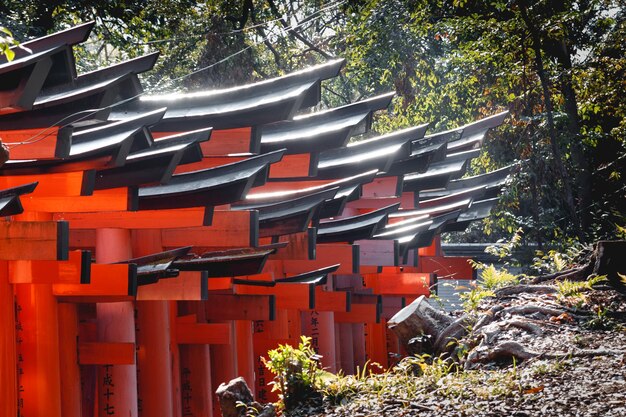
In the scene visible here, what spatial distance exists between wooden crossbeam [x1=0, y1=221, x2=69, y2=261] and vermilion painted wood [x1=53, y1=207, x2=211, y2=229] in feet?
4.84

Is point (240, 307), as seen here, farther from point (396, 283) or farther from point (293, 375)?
point (396, 283)

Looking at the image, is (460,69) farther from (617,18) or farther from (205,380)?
(205,380)

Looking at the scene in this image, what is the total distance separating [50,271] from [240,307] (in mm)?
3277

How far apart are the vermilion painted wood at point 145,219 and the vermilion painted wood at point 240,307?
6.82 feet

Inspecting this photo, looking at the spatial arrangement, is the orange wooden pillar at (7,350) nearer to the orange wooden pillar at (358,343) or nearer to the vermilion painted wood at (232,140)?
the vermilion painted wood at (232,140)

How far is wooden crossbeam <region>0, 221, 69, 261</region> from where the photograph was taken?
27.6ft

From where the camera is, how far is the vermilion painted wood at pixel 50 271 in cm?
922

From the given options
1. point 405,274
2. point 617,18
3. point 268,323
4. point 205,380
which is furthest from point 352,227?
point 617,18

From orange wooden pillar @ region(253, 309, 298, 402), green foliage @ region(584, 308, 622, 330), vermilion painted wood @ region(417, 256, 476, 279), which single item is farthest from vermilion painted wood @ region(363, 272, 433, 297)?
green foliage @ region(584, 308, 622, 330)

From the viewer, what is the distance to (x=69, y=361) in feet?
33.1

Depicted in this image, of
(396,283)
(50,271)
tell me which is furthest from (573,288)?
(396,283)

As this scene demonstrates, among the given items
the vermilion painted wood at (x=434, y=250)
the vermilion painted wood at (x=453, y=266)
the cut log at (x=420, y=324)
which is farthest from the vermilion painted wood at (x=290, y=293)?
the vermilion painted wood at (x=434, y=250)

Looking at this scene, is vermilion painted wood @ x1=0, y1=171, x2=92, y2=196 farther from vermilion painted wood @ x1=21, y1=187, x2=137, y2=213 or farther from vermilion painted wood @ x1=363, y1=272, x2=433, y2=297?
vermilion painted wood @ x1=363, y1=272, x2=433, y2=297

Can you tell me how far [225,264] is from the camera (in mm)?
10711
